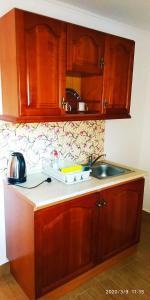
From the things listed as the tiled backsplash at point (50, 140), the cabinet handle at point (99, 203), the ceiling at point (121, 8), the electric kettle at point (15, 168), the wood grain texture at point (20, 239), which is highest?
the ceiling at point (121, 8)

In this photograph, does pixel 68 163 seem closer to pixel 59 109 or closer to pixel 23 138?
pixel 23 138

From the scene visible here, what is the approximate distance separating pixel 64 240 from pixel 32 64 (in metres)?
1.28

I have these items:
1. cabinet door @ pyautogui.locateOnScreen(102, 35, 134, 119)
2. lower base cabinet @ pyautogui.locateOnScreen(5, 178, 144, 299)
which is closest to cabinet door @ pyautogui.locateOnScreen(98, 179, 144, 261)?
lower base cabinet @ pyautogui.locateOnScreen(5, 178, 144, 299)

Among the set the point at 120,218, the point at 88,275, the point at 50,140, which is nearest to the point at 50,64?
the point at 50,140

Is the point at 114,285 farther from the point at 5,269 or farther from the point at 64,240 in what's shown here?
the point at 5,269

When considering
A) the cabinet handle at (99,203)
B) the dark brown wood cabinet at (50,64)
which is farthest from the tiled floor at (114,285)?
the dark brown wood cabinet at (50,64)

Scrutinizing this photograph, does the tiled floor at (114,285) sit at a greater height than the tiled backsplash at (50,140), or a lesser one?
lesser

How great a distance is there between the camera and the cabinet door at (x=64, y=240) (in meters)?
1.55

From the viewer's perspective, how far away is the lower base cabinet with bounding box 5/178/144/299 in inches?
61.7

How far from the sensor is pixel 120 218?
2086 mm

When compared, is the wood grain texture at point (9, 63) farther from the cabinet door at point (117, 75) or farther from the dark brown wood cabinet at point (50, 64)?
the cabinet door at point (117, 75)

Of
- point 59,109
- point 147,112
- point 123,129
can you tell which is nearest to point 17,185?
point 59,109

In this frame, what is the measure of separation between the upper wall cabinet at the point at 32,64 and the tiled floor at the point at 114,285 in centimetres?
142

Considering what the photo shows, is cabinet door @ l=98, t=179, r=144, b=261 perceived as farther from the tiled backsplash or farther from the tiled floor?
the tiled backsplash
